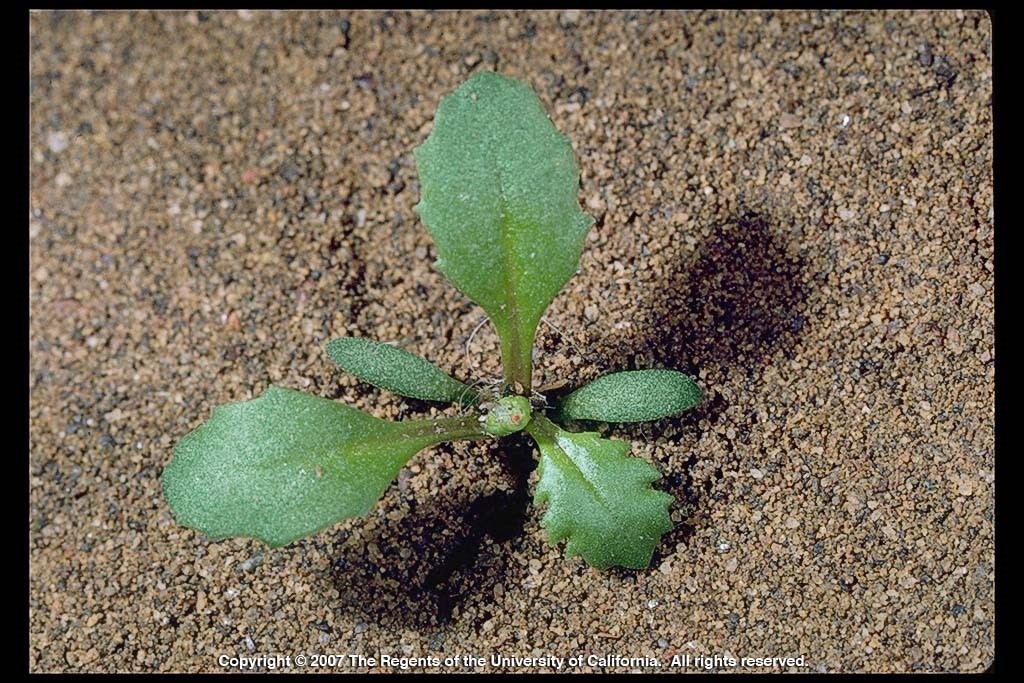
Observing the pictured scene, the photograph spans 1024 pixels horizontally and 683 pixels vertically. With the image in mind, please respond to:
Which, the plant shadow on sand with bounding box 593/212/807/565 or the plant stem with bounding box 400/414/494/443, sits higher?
Answer: the plant shadow on sand with bounding box 593/212/807/565

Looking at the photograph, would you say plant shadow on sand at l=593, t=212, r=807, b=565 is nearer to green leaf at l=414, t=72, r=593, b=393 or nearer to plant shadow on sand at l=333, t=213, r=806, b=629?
plant shadow on sand at l=333, t=213, r=806, b=629

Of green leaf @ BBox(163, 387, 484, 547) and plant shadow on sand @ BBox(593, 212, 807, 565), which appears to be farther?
plant shadow on sand @ BBox(593, 212, 807, 565)

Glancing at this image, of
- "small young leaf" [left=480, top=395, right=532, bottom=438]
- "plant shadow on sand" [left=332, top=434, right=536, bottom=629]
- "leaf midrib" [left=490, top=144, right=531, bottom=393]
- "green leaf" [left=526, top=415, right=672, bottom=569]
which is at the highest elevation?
"leaf midrib" [left=490, top=144, right=531, bottom=393]

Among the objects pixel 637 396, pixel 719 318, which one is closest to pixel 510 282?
pixel 637 396

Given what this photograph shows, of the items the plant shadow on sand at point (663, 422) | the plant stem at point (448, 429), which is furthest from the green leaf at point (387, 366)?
the plant shadow on sand at point (663, 422)

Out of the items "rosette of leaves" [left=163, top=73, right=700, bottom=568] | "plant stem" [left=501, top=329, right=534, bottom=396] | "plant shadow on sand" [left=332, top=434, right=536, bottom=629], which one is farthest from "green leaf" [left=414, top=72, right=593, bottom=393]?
"plant shadow on sand" [left=332, top=434, right=536, bottom=629]

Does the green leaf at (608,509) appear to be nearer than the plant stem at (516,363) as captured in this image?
Yes

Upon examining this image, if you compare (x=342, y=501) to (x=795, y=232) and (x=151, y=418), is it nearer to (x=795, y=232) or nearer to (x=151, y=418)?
(x=151, y=418)

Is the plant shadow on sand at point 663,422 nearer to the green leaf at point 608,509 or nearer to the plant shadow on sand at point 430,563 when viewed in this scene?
A: the plant shadow on sand at point 430,563
